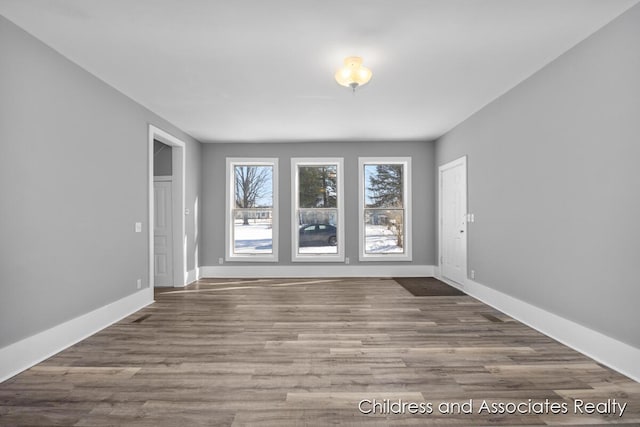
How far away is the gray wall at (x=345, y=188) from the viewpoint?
267 inches

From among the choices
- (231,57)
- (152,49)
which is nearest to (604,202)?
(231,57)

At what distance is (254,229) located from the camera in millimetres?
6875

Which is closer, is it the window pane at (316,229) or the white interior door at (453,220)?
the white interior door at (453,220)

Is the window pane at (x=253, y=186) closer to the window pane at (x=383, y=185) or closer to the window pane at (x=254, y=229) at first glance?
the window pane at (x=254, y=229)

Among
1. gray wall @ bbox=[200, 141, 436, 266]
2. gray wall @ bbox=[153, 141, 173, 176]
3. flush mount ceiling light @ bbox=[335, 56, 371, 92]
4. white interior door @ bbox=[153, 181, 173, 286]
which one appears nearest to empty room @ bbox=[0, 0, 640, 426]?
flush mount ceiling light @ bbox=[335, 56, 371, 92]

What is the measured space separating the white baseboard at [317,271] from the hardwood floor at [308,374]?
2.52 m

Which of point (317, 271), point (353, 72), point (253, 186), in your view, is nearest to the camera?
point (353, 72)

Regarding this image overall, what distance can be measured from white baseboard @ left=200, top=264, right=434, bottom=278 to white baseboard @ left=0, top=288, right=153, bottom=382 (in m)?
2.44

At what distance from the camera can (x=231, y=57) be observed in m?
3.27

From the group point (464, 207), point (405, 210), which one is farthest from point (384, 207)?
point (464, 207)

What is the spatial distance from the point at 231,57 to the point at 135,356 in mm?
2866

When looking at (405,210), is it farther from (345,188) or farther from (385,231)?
(345,188)

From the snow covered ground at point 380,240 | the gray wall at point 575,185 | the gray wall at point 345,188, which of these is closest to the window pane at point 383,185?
the gray wall at point 345,188

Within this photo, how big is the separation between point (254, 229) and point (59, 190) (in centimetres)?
393
